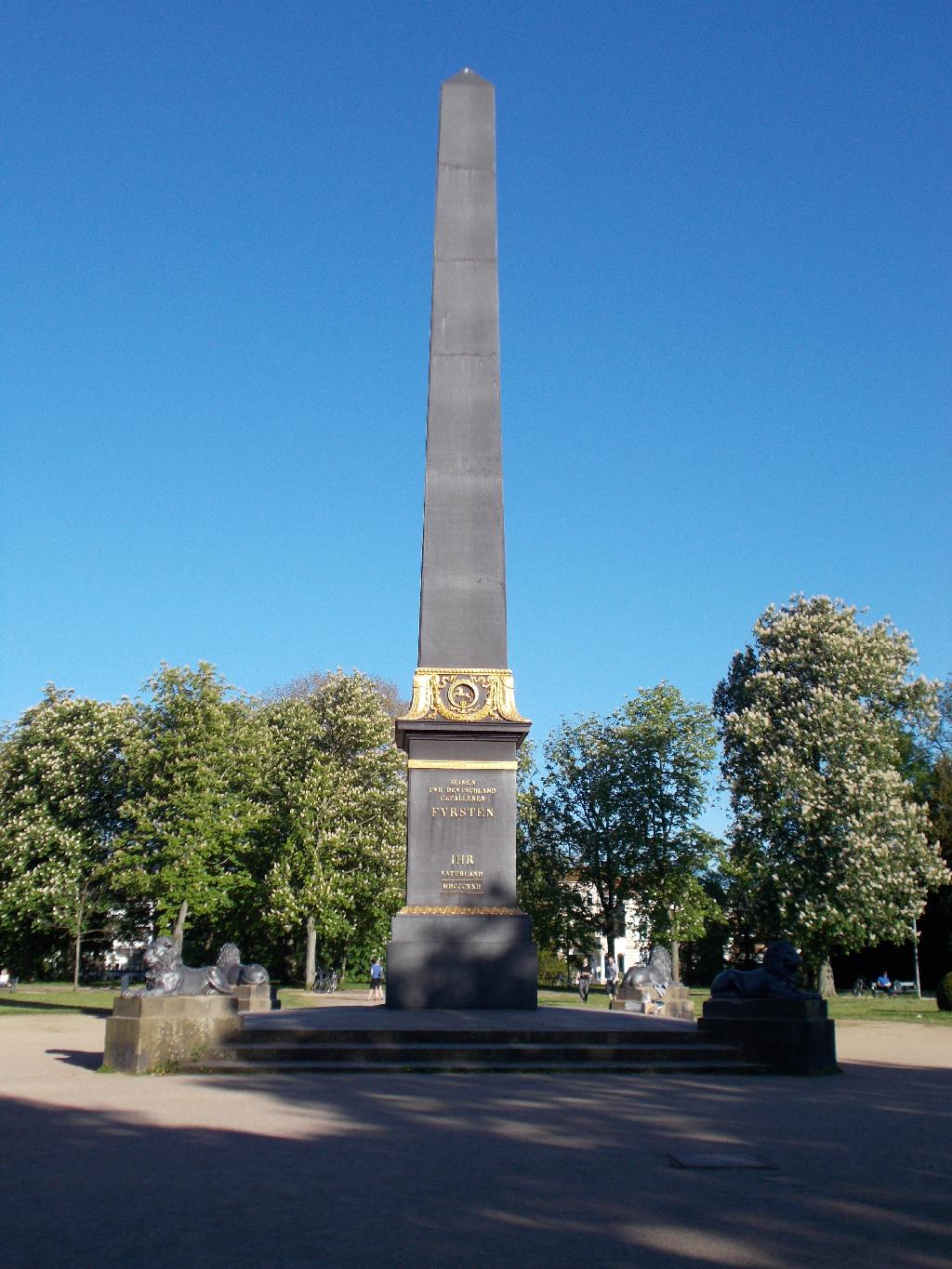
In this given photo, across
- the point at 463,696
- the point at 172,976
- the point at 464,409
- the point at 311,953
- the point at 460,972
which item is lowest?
the point at 311,953

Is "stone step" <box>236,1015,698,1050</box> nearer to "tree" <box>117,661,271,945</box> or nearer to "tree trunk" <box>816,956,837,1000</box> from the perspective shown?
"tree" <box>117,661,271,945</box>

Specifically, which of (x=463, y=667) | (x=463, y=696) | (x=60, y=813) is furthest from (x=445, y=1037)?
(x=60, y=813)

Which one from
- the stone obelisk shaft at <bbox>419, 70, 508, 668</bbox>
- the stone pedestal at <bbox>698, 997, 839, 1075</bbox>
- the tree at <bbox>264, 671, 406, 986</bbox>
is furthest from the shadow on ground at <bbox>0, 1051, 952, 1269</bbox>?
the tree at <bbox>264, 671, 406, 986</bbox>

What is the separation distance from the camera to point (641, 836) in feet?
148

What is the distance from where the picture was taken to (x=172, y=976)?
13.0 m

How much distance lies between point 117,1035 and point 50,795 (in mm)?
24872

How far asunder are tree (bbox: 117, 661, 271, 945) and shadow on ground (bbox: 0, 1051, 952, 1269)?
23209 millimetres

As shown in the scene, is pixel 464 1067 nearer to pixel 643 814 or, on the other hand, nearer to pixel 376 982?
pixel 376 982

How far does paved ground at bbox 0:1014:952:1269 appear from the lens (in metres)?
5.29

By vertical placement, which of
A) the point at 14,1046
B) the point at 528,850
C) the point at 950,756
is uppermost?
the point at 950,756

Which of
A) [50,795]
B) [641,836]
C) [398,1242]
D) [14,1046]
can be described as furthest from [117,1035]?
[641,836]

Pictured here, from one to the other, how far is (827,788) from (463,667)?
2268 cm

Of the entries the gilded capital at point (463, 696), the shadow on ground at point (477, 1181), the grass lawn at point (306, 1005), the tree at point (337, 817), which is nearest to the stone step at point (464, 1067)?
the shadow on ground at point (477, 1181)

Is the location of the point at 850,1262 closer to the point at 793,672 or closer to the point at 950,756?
the point at 793,672
